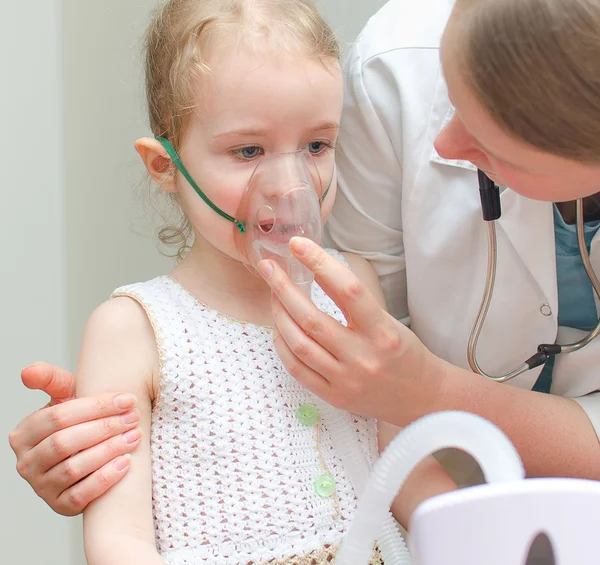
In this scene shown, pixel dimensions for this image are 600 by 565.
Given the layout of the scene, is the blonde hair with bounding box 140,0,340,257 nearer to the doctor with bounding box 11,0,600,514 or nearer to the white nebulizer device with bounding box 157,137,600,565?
the doctor with bounding box 11,0,600,514

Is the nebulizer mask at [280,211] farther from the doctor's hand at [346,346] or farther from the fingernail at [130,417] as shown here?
the fingernail at [130,417]

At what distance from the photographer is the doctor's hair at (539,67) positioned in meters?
0.80

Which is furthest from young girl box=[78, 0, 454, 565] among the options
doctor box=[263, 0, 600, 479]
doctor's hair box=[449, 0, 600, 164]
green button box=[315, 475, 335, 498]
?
doctor's hair box=[449, 0, 600, 164]

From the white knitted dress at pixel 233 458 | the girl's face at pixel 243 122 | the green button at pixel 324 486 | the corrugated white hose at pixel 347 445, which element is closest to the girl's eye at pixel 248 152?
the girl's face at pixel 243 122

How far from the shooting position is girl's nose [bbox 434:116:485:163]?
1.00 metres

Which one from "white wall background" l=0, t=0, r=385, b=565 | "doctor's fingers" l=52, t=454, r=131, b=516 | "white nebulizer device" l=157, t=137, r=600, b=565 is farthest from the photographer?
"white wall background" l=0, t=0, r=385, b=565

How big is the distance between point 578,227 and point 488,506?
71 centimetres

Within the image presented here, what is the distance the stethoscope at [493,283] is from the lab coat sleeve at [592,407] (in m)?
0.08

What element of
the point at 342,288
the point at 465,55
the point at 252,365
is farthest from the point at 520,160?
the point at 252,365

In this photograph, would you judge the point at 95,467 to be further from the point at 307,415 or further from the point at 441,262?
the point at 441,262

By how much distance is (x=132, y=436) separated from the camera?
1.16 m

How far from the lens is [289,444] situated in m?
1.20

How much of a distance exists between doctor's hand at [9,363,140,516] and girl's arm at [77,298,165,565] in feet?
0.06

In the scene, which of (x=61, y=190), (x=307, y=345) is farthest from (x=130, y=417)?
(x=61, y=190)
